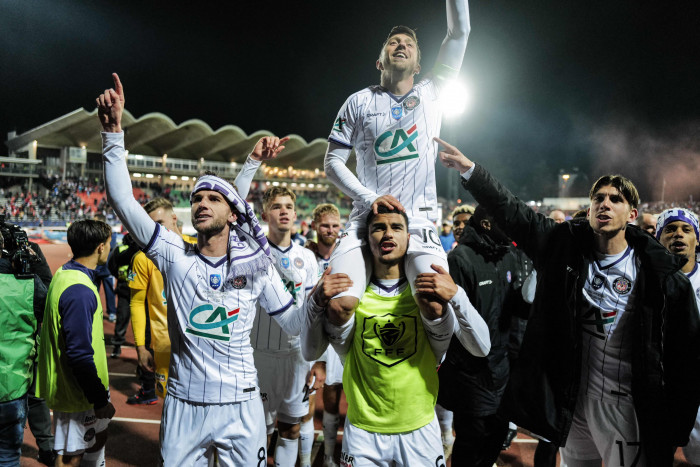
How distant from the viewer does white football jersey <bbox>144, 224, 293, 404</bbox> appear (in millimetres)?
2682

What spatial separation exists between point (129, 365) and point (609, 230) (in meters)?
7.80

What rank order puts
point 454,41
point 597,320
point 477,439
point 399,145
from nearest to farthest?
point 597,320 < point 399,145 < point 454,41 < point 477,439

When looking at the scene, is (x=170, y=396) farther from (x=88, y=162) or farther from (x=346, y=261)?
(x=88, y=162)

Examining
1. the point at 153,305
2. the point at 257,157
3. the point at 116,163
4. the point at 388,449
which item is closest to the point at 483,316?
the point at 388,449

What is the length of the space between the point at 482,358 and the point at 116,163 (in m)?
3.06

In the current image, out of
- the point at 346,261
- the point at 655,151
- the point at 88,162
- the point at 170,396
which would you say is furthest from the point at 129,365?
the point at 88,162

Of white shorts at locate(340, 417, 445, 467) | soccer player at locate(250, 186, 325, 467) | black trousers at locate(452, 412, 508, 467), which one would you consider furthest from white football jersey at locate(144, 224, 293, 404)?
black trousers at locate(452, 412, 508, 467)

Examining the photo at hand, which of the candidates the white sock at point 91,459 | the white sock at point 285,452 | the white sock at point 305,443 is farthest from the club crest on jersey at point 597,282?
the white sock at point 91,459

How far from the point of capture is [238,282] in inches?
111

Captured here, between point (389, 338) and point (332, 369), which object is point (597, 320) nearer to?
point (389, 338)

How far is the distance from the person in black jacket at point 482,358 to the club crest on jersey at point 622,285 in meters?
1.01

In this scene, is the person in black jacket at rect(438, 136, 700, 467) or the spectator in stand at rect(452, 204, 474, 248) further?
the spectator in stand at rect(452, 204, 474, 248)

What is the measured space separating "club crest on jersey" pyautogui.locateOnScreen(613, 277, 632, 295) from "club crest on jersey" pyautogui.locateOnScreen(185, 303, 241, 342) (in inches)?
100

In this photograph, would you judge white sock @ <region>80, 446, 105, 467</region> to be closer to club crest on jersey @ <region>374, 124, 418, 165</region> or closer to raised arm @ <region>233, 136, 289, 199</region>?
raised arm @ <region>233, 136, 289, 199</region>
